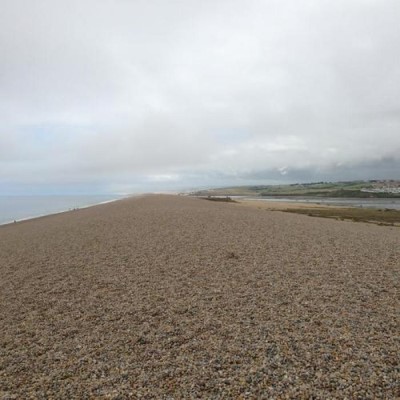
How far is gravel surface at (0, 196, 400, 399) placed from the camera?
14.5ft

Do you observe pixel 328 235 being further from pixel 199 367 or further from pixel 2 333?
pixel 2 333

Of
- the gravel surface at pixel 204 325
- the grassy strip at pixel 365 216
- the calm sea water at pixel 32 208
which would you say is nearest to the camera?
the gravel surface at pixel 204 325

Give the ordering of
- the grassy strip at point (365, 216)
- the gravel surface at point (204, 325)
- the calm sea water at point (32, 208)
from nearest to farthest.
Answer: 1. the gravel surface at point (204, 325)
2. the grassy strip at point (365, 216)
3. the calm sea water at point (32, 208)

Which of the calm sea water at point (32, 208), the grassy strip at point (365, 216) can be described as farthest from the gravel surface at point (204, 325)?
the calm sea water at point (32, 208)

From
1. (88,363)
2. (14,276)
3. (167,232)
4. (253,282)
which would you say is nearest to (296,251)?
(253,282)

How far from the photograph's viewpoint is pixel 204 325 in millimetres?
6312

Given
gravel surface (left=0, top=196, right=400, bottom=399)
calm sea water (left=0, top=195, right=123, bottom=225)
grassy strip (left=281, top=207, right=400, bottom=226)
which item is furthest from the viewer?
calm sea water (left=0, top=195, right=123, bottom=225)

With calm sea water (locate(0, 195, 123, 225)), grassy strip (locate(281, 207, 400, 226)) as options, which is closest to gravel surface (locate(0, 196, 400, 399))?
grassy strip (locate(281, 207, 400, 226))

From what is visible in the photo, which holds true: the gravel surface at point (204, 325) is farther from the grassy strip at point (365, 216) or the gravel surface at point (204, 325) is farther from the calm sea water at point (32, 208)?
the calm sea water at point (32, 208)

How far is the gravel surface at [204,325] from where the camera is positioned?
4.42 m

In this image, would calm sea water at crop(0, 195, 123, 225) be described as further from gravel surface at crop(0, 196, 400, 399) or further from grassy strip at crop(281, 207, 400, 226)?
grassy strip at crop(281, 207, 400, 226)

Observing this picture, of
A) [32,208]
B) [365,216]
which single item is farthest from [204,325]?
[32,208]

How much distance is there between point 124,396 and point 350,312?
4921mm

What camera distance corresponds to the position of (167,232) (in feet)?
61.1
